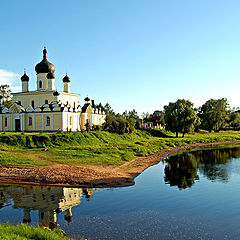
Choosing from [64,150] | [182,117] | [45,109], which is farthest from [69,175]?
[182,117]

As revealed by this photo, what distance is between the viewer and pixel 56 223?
1313 centimetres

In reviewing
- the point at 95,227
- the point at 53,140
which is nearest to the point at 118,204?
the point at 95,227

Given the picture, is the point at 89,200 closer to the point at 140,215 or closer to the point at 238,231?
the point at 140,215

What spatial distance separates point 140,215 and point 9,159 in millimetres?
15319

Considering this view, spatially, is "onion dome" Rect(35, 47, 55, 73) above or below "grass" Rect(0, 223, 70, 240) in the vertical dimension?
above

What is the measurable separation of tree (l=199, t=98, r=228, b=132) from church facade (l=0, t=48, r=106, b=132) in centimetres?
3574

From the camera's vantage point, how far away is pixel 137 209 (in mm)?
15500

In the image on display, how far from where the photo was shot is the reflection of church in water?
14000 mm

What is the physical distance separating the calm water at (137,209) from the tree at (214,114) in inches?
2033

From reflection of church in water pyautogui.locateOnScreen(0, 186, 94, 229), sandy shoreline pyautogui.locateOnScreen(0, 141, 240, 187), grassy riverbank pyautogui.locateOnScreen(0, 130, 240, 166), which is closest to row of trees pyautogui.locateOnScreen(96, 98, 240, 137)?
grassy riverbank pyautogui.locateOnScreen(0, 130, 240, 166)

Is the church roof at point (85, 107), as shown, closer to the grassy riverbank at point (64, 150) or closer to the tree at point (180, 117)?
the grassy riverbank at point (64, 150)

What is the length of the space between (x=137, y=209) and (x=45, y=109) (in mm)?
29565

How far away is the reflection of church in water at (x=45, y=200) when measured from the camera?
14.0m

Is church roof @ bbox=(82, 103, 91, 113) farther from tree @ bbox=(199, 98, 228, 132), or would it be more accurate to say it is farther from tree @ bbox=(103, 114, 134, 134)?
tree @ bbox=(199, 98, 228, 132)
